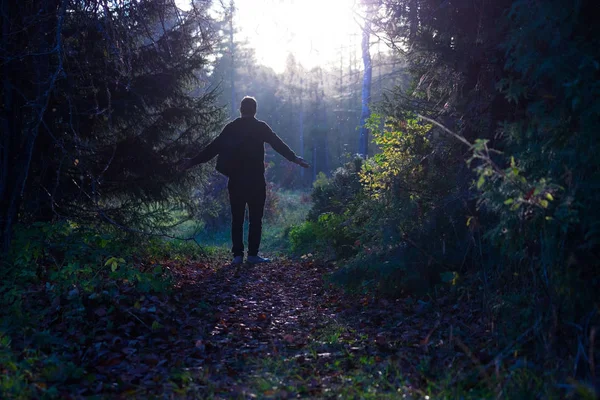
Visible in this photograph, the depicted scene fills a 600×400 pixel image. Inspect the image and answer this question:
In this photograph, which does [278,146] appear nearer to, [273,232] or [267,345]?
[267,345]

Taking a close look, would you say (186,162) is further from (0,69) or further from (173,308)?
(173,308)

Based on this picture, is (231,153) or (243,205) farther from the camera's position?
(243,205)

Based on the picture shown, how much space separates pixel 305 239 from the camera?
11859mm

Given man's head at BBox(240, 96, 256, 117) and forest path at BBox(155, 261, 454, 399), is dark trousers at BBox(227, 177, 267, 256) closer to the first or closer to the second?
man's head at BBox(240, 96, 256, 117)

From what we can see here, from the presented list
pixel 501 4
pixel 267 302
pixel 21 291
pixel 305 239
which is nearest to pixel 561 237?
pixel 501 4

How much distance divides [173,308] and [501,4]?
15.4ft

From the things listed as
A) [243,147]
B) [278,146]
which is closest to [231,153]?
[243,147]

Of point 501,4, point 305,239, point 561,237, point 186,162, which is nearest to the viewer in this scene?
point 561,237

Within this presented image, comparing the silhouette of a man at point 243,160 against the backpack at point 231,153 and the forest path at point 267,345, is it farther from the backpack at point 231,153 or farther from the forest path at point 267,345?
the forest path at point 267,345

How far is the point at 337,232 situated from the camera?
9547mm

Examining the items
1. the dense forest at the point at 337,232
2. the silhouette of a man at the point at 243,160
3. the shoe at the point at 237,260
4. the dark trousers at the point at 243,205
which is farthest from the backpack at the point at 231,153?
the shoe at the point at 237,260

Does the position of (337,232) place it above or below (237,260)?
above

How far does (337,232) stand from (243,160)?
216 cm

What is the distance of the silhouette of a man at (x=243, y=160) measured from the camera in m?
8.77
